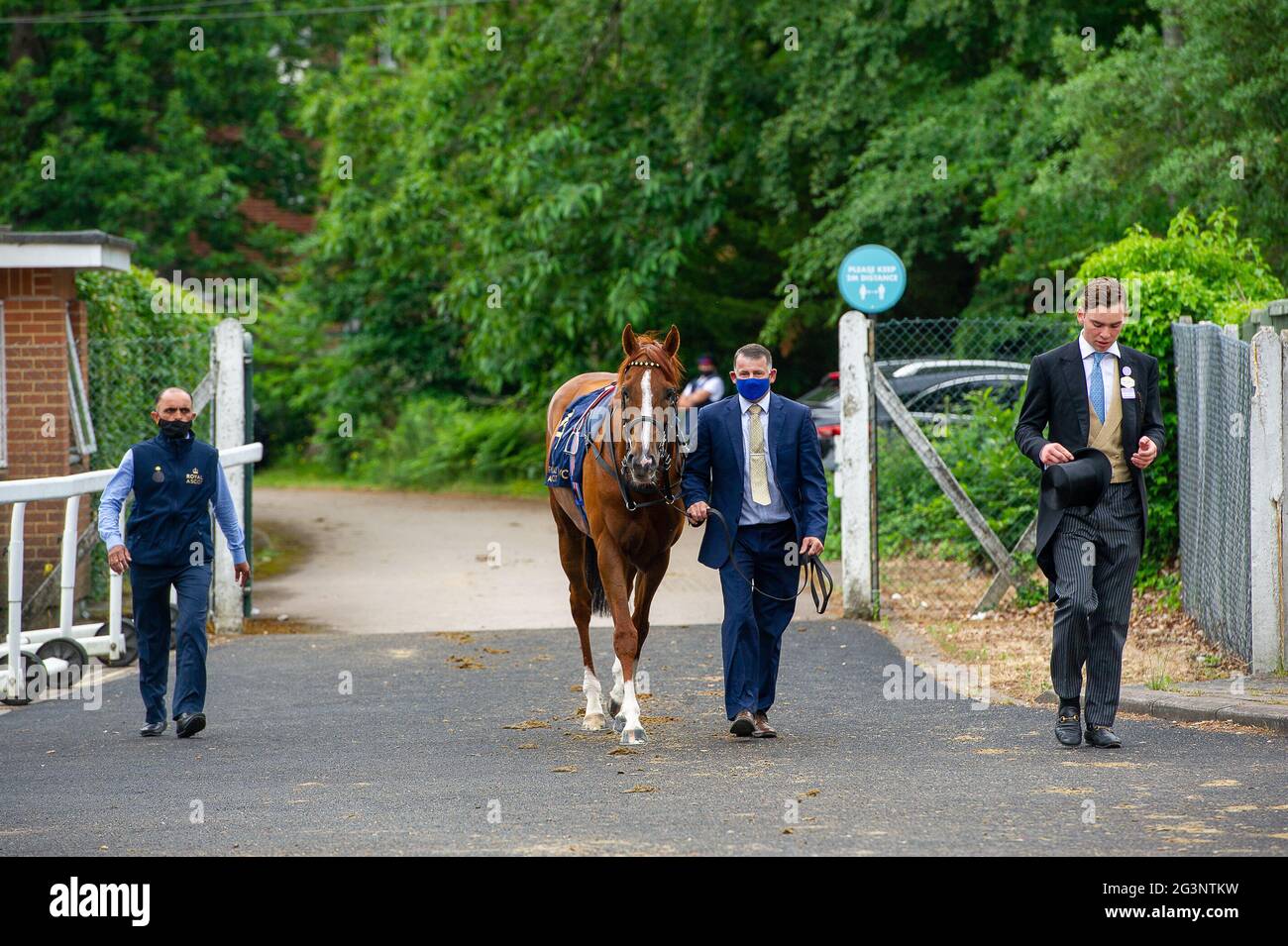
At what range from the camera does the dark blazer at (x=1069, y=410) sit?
835cm

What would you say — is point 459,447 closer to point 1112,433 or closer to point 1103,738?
point 1112,433

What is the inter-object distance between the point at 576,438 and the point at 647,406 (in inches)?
→ 46.0

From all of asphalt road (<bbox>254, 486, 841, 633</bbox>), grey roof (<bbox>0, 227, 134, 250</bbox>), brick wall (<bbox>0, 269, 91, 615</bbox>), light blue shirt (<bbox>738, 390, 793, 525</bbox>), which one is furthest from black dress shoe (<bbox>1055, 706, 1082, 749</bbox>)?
grey roof (<bbox>0, 227, 134, 250</bbox>)

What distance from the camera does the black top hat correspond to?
8.24 metres

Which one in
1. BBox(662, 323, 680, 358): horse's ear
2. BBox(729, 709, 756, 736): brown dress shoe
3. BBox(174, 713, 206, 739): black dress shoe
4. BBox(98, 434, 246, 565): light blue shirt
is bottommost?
BBox(174, 713, 206, 739): black dress shoe

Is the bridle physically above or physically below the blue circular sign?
below

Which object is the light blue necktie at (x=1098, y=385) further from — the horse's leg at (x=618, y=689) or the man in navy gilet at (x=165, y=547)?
the man in navy gilet at (x=165, y=547)

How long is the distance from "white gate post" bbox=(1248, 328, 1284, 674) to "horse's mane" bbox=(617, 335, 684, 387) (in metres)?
3.36

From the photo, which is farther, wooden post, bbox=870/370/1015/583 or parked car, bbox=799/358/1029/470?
parked car, bbox=799/358/1029/470

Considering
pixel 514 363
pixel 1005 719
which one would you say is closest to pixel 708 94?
pixel 514 363

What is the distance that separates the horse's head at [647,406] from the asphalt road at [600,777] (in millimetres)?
1392

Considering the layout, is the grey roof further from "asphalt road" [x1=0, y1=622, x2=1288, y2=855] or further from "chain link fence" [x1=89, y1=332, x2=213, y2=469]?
"asphalt road" [x1=0, y1=622, x2=1288, y2=855]
